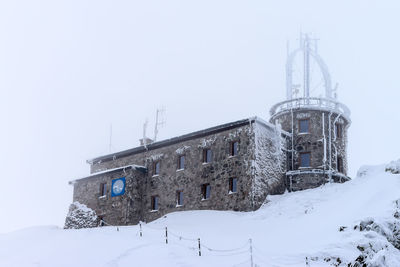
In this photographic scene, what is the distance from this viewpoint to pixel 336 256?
2120cm

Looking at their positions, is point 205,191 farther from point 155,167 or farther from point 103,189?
point 103,189

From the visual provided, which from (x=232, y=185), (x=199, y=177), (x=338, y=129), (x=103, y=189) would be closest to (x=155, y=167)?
(x=103, y=189)

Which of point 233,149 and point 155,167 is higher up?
point 233,149

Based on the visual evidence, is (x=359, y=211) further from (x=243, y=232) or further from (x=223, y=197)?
(x=223, y=197)

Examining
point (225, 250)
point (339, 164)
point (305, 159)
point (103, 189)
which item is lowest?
point (225, 250)

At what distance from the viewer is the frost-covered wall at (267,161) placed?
112 ft

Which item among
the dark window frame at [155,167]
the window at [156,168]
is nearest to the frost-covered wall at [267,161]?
the dark window frame at [155,167]

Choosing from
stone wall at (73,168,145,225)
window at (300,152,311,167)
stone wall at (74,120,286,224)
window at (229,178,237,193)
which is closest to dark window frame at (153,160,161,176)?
stone wall at (74,120,286,224)

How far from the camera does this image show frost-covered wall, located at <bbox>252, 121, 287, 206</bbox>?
34031mm

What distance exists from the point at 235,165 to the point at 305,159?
5.38 m

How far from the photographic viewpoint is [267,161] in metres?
35.4

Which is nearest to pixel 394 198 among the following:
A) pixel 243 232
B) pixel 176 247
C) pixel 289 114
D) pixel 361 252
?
pixel 361 252

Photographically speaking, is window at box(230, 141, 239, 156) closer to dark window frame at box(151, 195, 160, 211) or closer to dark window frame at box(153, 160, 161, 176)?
dark window frame at box(153, 160, 161, 176)

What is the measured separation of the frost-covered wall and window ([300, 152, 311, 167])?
3.84 feet
